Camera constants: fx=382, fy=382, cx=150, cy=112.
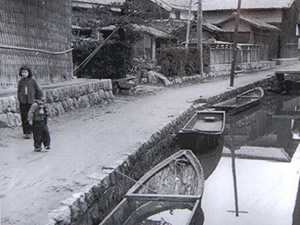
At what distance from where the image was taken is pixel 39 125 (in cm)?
781

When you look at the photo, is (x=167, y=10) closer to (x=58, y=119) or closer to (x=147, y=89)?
(x=147, y=89)

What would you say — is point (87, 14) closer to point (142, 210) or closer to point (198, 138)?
point (198, 138)

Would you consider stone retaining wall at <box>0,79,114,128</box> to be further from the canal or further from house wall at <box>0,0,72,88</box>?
the canal

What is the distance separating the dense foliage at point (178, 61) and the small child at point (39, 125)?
15.1 metres

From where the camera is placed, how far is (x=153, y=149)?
35.2 feet

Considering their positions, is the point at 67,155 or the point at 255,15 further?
the point at 255,15

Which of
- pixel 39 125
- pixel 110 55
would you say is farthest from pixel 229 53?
pixel 39 125

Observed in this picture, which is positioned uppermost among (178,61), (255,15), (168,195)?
(255,15)

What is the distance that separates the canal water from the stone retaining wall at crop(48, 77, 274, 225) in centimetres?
92

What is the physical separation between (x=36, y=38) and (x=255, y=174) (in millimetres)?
8027

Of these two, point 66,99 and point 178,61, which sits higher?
point 178,61

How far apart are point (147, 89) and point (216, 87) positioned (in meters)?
4.58

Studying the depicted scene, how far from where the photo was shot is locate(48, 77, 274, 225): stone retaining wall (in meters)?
5.48

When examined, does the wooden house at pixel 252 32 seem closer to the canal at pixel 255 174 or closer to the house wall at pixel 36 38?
the canal at pixel 255 174
